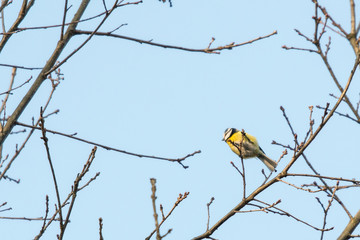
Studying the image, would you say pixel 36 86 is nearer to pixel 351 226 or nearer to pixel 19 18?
pixel 19 18

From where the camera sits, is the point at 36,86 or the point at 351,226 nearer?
the point at 36,86

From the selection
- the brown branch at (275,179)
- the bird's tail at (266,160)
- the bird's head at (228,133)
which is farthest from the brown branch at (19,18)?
the bird's head at (228,133)

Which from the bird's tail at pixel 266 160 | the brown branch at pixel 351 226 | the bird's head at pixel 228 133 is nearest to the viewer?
the brown branch at pixel 351 226

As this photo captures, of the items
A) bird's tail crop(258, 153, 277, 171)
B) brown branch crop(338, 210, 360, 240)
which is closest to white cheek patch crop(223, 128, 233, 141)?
bird's tail crop(258, 153, 277, 171)

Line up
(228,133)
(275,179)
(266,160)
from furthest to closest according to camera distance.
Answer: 1. (228,133)
2. (266,160)
3. (275,179)

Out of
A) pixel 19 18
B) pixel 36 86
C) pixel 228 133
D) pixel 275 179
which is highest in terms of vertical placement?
pixel 228 133

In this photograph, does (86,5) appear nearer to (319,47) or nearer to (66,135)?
(66,135)

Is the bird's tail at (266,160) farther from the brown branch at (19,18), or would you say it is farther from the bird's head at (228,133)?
the brown branch at (19,18)

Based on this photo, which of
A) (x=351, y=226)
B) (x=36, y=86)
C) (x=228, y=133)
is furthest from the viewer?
(x=228, y=133)

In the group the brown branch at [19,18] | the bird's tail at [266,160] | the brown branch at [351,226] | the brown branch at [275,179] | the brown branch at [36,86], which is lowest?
the brown branch at [351,226]

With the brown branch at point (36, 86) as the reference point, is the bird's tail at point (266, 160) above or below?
above

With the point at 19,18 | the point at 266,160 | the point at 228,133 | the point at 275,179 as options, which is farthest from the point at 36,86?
the point at 228,133

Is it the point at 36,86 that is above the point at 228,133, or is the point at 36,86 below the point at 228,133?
below

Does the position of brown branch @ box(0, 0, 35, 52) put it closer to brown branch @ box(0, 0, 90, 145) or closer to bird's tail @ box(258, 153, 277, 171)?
brown branch @ box(0, 0, 90, 145)
